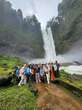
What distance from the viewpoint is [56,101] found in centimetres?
2133

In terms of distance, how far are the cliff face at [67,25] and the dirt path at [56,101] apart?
122 metres

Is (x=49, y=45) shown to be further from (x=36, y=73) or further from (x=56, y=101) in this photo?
(x=56, y=101)

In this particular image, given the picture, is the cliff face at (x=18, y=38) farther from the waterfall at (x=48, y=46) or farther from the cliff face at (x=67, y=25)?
the cliff face at (x=67, y=25)

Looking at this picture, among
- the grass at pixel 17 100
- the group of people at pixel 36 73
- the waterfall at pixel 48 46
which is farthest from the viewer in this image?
the waterfall at pixel 48 46

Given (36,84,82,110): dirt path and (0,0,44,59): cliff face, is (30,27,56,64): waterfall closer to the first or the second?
(0,0,44,59): cliff face

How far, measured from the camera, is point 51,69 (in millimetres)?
31859

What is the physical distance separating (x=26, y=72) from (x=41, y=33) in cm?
15739

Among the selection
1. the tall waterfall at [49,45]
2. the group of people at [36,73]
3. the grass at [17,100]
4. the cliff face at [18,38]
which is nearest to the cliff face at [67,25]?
the tall waterfall at [49,45]

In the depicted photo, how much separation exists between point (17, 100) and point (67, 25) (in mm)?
145465

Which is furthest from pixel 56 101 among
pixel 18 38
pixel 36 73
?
pixel 18 38

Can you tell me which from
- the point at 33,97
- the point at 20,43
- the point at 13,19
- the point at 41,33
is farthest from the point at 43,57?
the point at 33,97

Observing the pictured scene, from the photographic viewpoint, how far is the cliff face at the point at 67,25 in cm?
14862

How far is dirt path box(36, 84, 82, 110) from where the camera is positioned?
65.8 feet

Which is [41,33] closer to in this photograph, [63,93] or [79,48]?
[79,48]
